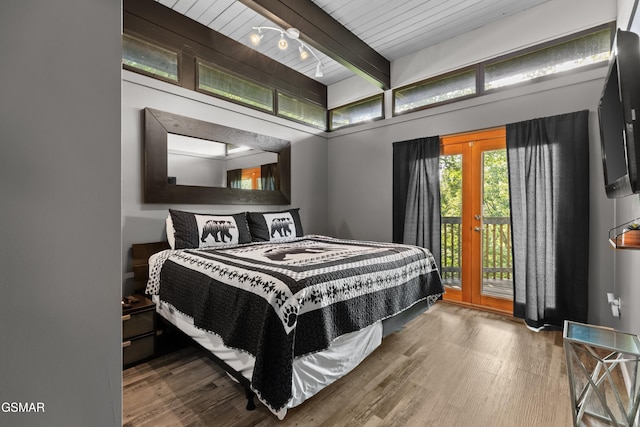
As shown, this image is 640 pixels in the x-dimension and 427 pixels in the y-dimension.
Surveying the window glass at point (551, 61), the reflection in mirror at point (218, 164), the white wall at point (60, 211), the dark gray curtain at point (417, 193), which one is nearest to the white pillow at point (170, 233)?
the reflection in mirror at point (218, 164)

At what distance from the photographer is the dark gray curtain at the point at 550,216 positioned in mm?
2605

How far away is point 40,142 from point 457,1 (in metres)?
3.53

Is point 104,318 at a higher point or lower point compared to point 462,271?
higher

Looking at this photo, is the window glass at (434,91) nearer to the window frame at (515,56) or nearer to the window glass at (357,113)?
the window frame at (515,56)

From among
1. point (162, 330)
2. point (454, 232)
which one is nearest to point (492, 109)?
point (454, 232)

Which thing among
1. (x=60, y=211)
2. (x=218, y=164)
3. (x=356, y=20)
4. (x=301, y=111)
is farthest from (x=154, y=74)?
(x=60, y=211)

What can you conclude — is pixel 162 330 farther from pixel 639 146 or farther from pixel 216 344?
pixel 639 146

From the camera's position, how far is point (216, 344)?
1856mm

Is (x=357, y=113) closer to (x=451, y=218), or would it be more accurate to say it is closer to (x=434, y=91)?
(x=434, y=91)

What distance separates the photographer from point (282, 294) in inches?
58.6

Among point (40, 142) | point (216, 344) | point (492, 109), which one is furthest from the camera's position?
point (492, 109)

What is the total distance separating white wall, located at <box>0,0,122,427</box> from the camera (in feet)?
1.60

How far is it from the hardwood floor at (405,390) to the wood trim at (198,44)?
2.80 metres

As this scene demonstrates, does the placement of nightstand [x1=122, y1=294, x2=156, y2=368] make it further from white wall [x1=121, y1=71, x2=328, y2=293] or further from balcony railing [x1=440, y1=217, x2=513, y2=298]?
balcony railing [x1=440, y1=217, x2=513, y2=298]
